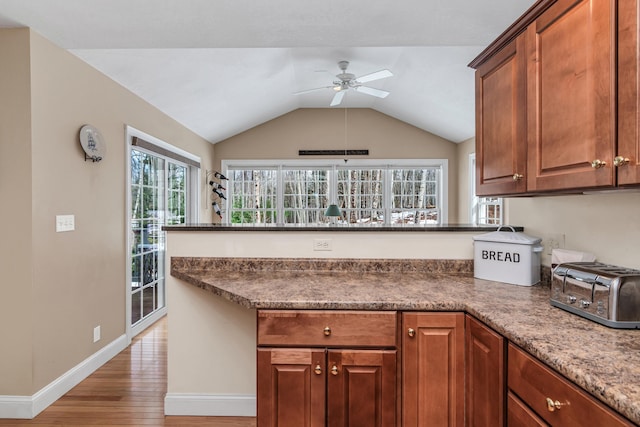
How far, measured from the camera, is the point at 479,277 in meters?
2.05

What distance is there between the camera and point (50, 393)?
2.39 metres

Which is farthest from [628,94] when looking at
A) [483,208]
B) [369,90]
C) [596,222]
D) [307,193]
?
[307,193]

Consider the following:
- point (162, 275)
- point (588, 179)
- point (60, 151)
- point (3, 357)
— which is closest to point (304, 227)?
point (588, 179)

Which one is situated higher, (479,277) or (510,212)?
(510,212)

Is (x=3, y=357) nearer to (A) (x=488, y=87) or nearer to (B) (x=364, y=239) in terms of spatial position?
(B) (x=364, y=239)

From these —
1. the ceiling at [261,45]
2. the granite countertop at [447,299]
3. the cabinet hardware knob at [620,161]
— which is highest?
the ceiling at [261,45]

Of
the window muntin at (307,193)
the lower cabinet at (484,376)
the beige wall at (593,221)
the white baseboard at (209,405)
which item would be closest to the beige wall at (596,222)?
the beige wall at (593,221)

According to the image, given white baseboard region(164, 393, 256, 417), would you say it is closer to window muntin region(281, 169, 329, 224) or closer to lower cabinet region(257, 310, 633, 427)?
lower cabinet region(257, 310, 633, 427)

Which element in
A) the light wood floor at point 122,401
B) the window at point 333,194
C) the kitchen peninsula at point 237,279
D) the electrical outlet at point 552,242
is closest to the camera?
the electrical outlet at point 552,242

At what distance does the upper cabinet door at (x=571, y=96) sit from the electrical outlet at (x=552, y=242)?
21.0 inches

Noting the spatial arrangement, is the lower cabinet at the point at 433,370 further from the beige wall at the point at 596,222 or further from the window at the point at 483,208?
the window at the point at 483,208

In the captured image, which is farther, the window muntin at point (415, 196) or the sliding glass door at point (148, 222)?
the window muntin at point (415, 196)

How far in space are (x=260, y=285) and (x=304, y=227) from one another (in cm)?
51

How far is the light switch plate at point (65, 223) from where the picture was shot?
2.51m
